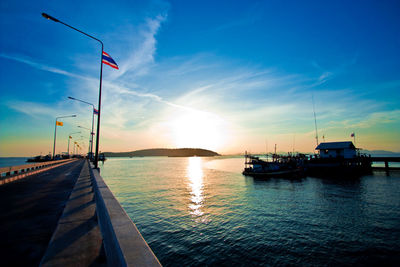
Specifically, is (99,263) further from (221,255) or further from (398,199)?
(398,199)

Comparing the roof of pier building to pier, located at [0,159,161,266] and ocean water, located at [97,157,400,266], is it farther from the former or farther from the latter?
pier, located at [0,159,161,266]

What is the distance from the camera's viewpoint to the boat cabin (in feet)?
177

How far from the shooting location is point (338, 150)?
181 ft

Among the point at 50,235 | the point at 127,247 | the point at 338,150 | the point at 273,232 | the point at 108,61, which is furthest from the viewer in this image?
the point at 338,150

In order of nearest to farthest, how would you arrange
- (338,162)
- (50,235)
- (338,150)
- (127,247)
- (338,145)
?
(127,247), (50,235), (338,162), (338,150), (338,145)

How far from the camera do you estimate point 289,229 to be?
554 inches

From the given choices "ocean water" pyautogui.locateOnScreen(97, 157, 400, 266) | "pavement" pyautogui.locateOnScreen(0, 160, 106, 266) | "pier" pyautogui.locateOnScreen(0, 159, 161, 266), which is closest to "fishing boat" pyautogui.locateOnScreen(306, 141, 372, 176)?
"ocean water" pyautogui.locateOnScreen(97, 157, 400, 266)

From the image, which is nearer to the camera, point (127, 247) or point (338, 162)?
point (127, 247)

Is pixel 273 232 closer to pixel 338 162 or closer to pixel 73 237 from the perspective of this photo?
pixel 73 237

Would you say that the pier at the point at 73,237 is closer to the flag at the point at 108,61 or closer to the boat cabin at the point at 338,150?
the flag at the point at 108,61

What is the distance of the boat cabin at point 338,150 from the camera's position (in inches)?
2124

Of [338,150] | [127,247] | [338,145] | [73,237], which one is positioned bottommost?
[73,237]

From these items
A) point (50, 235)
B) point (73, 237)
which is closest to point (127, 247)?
point (73, 237)

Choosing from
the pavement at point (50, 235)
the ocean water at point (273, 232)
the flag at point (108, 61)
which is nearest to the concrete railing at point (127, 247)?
the pavement at point (50, 235)
